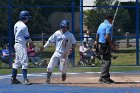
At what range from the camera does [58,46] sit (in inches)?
532

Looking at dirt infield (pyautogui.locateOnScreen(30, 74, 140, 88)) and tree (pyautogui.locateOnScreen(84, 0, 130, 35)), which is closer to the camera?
dirt infield (pyautogui.locateOnScreen(30, 74, 140, 88))

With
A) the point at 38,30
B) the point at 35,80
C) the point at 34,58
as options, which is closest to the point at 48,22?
the point at 38,30

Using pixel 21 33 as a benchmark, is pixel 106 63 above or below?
below

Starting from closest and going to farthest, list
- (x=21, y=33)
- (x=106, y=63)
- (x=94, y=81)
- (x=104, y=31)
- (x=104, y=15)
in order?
(x=21, y=33) < (x=104, y=31) < (x=106, y=63) < (x=94, y=81) < (x=104, y=15)

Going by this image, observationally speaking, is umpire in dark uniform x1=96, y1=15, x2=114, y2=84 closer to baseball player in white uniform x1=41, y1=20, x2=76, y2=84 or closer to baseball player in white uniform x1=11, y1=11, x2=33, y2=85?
baseball player in white uniform x1=41, y1=20, x2=76, y2=84

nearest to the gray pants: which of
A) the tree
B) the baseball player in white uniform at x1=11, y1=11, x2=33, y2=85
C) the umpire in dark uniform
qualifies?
the umpire in dark uniform

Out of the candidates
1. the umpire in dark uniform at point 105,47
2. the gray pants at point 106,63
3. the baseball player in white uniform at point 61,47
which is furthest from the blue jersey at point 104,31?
the baseball player in white uniform at point 61,47

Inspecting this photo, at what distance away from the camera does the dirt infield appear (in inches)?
512

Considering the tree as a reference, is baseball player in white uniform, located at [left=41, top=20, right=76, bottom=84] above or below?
below

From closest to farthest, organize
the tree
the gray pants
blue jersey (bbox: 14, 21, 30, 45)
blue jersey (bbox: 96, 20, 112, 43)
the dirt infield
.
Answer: the dirt infield → blue jersey (bbox: 14, 21, 30, 45) → blue jersey (bbox: 96, 20, 112, 43) → the gray pants → the tree

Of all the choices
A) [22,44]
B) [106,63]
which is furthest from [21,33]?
[106,63]

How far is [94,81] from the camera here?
558 inches

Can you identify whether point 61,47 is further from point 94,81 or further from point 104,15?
point 104,15

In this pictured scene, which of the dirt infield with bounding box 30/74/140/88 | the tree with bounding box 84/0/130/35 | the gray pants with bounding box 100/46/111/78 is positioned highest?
the tree with bounding box 84/0/130/35
